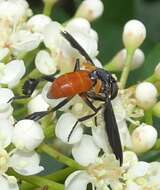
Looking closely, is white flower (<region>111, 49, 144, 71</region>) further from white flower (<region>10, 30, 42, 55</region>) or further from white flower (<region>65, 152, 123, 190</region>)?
white flower (<region>65, 152, 123, 190</region>)

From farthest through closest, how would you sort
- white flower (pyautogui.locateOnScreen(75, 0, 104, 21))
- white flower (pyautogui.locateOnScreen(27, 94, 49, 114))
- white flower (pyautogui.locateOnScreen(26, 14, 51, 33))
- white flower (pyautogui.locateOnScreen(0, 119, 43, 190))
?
white flower (pyautogui.locateOnScreen(75, 0, 104, 21)) < white flower (pyautogui.locateOnScreen(26, 14, 51, 33)) < white flower (pyautogui.locateOnScreen(27, 94, 49, 114)) < white flower (pyautogui.locateOnScreen(0, 119, 43, 190))

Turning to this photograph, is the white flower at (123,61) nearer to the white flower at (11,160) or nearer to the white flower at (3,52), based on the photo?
the white flower at (3,52)

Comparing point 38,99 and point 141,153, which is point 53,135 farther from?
point 141,153

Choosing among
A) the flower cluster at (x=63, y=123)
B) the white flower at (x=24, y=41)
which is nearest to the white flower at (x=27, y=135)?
the flower cluster at (x=63, y=123)

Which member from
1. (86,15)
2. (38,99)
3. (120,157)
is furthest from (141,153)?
(86,15)

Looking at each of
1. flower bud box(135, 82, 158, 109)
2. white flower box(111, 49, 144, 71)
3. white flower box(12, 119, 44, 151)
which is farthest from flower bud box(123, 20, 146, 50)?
white flower box(12, 119, 44, 151)

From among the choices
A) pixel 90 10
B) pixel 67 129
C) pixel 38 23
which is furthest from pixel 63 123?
pixel 90 10
